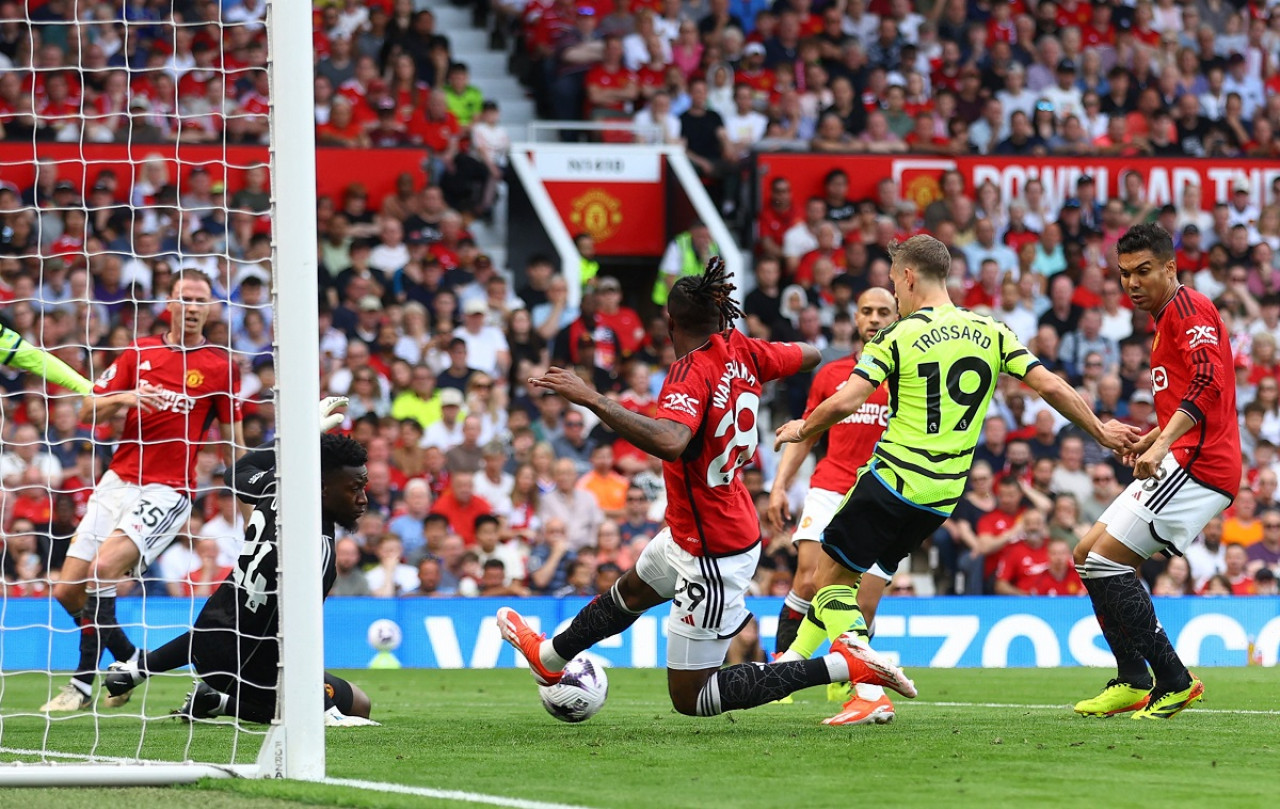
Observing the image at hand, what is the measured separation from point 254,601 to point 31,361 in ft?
8.19

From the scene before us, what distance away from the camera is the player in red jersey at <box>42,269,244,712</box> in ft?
33.9

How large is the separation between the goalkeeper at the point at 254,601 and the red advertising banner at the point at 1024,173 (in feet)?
37.8

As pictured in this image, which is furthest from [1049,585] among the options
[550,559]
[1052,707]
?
[1052,707]

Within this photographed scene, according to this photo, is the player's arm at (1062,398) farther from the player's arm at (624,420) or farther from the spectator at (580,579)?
the spectator at (580,579)

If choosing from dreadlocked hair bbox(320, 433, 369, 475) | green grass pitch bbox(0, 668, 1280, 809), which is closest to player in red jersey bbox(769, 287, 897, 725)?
green grass pitch bbox(0, 668, 1280, 809)

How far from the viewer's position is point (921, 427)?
7953 millimetres

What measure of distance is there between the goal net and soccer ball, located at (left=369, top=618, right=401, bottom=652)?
4.92ft

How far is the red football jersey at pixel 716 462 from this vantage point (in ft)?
24.8

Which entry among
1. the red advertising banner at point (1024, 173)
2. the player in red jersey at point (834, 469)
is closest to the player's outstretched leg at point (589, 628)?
the player in red jersey at point (834, 469)

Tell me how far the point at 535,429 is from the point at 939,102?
7210 mm

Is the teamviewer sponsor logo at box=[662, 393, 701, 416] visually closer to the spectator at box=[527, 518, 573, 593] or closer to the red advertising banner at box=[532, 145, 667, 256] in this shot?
the spectator at box=[527, 518, 573, 593]

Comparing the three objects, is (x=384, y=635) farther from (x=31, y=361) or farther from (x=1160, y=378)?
(x=1160, y=378)

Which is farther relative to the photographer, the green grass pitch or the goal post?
the goal post

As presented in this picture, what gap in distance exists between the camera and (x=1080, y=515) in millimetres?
16531
